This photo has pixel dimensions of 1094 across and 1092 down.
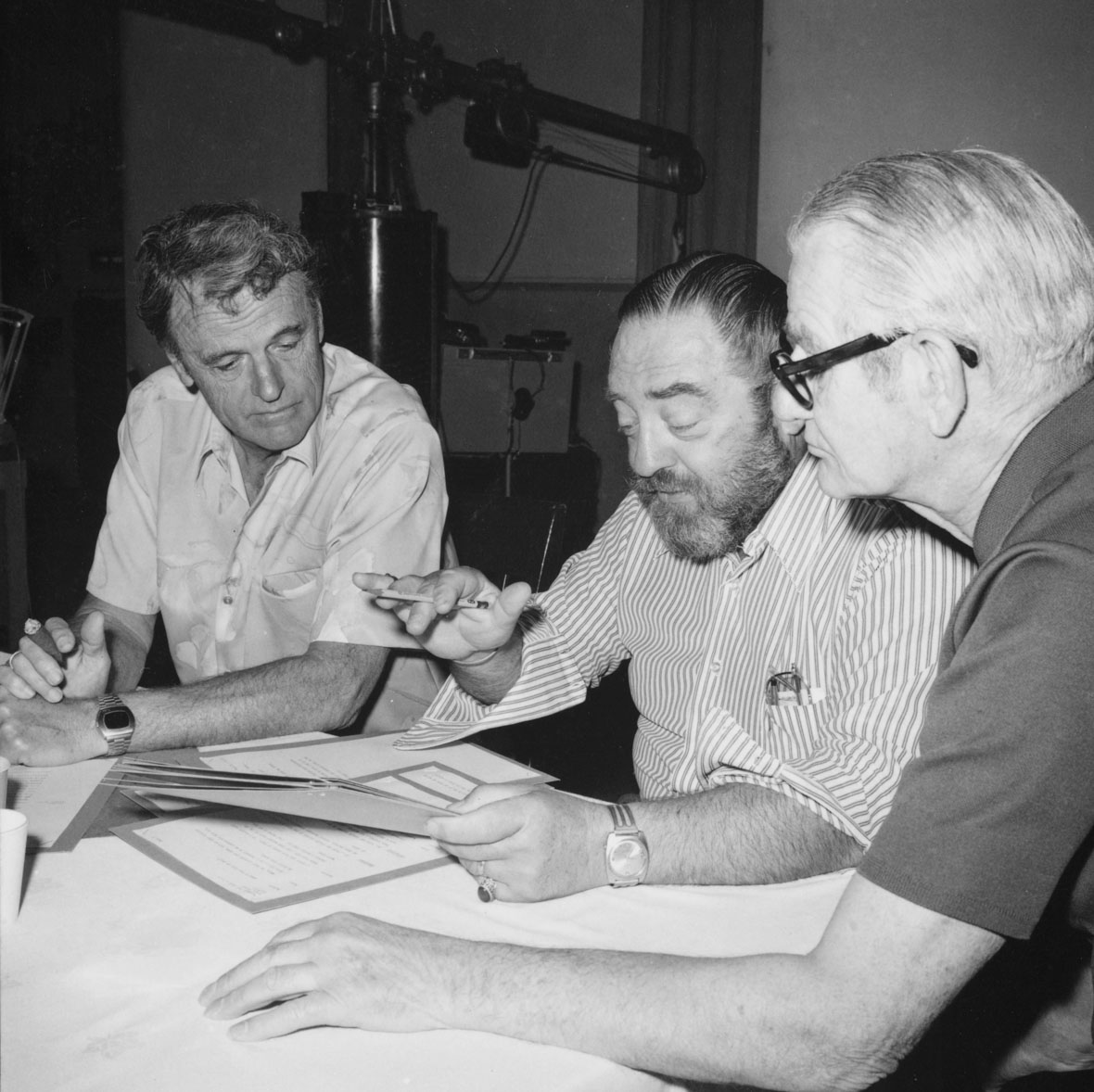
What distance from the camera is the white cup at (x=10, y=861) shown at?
100 centimetres

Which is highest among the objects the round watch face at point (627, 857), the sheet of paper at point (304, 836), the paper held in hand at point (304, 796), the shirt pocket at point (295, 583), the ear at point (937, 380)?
the ear at point (937, 380)

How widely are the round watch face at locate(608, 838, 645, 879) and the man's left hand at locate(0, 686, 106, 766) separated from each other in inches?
30.6

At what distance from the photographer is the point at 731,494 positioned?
171 cm

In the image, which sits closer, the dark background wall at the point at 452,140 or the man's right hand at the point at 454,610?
the man's right hand at the point at 454,610

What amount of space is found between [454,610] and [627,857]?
24.2 inches

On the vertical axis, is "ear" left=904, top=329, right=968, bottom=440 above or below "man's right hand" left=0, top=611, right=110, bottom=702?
above

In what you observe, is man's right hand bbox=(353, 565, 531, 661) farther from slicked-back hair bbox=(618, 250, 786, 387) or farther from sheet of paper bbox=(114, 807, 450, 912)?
slicked-back hair bbox=(618, 250, 786, 387)

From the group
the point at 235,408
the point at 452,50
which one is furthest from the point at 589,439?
the point at 235,408

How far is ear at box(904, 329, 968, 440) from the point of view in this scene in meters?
0.98

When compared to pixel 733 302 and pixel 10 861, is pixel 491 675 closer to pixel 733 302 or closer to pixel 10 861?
pixel 733 302

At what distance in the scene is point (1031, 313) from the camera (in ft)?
3.18

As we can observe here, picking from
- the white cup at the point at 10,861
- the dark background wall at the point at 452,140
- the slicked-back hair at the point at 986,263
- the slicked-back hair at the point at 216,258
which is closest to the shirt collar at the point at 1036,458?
the slicked-back hair at the point at 986,263

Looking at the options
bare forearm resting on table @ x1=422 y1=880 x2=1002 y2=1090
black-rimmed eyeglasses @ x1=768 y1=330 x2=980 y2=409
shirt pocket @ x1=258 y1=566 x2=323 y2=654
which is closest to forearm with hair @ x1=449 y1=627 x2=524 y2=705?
shirt pocket @ x1=258 y1=566 x2=323 y2=654

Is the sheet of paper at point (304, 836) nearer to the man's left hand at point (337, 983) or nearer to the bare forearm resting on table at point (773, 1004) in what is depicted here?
the man's left hand at point (337, 983)
